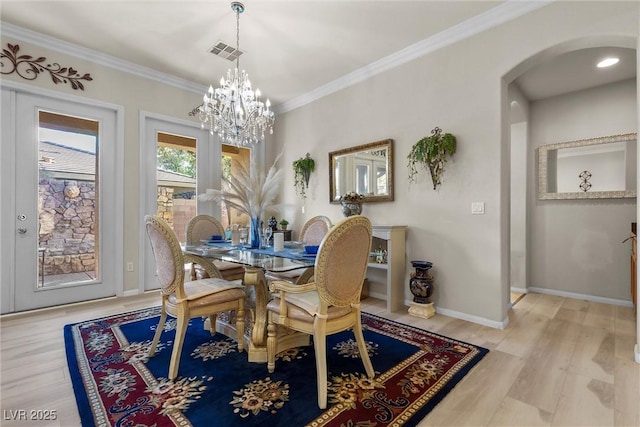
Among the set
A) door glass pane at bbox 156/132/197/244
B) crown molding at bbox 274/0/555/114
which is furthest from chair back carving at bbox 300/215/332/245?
crown molding at bbox 274/0/555/114

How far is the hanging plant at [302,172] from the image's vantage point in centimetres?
457

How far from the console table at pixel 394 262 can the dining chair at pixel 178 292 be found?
5.55 ft

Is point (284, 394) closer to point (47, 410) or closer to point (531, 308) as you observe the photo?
point (47, 410)

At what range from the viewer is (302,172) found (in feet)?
15.3

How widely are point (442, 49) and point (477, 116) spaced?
867 mm

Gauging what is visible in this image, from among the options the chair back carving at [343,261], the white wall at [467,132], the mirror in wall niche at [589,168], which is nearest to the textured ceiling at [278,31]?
the white wall at [467,132]

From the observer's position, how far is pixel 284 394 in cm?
173

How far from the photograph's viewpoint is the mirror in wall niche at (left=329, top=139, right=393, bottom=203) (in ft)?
12.0

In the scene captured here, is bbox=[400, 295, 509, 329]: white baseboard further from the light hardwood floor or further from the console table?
the console table

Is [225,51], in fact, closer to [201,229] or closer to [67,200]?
[201,229]

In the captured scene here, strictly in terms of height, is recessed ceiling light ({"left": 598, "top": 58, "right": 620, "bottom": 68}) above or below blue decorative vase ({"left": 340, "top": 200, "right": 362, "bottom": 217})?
above

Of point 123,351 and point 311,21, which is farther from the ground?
point 311,21

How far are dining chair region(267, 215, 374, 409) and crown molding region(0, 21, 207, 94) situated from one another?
12.0 feet

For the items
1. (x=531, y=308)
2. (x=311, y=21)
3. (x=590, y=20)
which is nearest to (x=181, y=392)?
(x=311, y=21)
